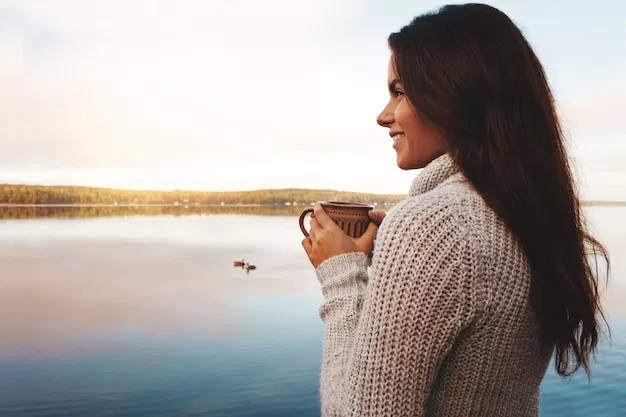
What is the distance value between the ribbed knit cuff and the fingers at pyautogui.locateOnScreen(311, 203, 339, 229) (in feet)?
0.26

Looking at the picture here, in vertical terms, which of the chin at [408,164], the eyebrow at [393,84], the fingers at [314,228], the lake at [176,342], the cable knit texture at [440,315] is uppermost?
the eyebrow at [393,84]

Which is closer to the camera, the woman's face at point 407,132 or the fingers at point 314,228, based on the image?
the woman's face at point 407,132

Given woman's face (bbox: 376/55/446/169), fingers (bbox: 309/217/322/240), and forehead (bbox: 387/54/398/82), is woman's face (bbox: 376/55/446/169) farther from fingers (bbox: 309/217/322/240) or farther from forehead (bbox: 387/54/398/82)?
fingers (bbox: 309/217/322/240)

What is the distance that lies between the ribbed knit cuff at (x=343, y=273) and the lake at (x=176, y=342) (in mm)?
2063

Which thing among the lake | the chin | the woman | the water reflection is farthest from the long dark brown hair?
the water reflection

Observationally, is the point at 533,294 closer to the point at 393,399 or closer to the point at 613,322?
the point at 393,399

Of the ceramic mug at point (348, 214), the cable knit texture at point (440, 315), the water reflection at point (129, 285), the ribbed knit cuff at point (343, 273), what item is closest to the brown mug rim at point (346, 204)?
the ceramic mug at point (348, 214)

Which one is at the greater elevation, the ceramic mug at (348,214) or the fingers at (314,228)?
the ceramic mug at (348,214)

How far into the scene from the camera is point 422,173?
1.23 m

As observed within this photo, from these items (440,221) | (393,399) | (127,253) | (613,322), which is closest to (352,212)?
(440,221)

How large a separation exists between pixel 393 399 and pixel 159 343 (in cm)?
1865

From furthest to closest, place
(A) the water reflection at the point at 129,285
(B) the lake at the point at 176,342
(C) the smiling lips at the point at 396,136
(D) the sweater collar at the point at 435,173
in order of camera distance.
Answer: (A) the water reflection at the point at 129,285, (B) the lake at the point at 176,342, (C) the smiling lips at the point at 396,136, (D) the sweater collar at the point at 435,173

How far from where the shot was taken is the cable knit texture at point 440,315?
104cm

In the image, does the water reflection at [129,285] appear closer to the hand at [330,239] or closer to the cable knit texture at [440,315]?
the hand at [330,239]
